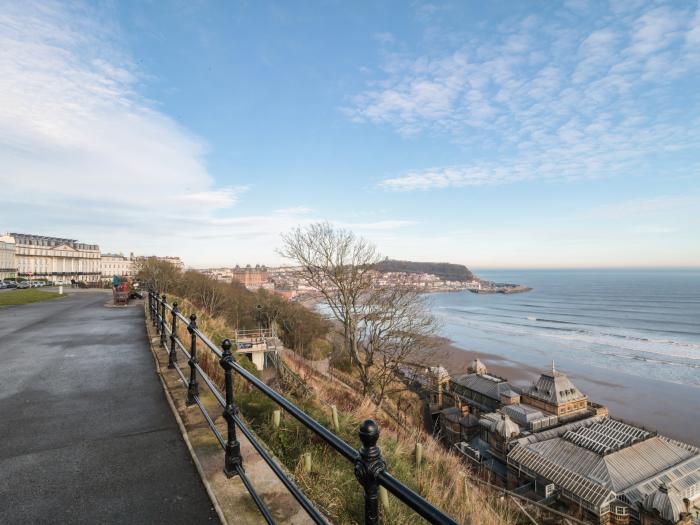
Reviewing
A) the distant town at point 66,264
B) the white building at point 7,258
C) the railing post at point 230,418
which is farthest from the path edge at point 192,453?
the white building at point 7,258

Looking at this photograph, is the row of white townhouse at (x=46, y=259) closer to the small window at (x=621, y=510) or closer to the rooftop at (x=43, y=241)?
the rooftop at (x=43, y=241)

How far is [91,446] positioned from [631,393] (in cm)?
3526

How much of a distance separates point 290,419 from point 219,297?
3488cm

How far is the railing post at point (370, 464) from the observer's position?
4.20 ft

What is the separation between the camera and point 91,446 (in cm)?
344

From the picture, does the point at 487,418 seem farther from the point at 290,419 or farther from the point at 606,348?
the point at 606,348

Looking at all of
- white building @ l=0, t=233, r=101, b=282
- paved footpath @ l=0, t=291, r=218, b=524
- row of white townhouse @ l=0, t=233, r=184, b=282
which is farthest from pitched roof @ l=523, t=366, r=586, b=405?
white building @ l=0, t=233, r=101, b=282

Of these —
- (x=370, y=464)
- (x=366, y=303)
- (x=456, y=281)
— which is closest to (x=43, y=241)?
(x=366, y=303)

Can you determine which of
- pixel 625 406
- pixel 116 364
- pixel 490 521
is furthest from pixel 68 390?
pixel 625 406

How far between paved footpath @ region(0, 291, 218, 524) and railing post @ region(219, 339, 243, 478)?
0.27 metres

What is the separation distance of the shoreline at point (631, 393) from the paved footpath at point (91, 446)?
15.7 metres

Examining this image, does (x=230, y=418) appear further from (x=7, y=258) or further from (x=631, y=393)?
(x=7, y=258)

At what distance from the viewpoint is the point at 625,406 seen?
2612cm

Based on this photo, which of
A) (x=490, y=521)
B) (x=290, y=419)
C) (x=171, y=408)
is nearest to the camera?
(x=490, y=521)
